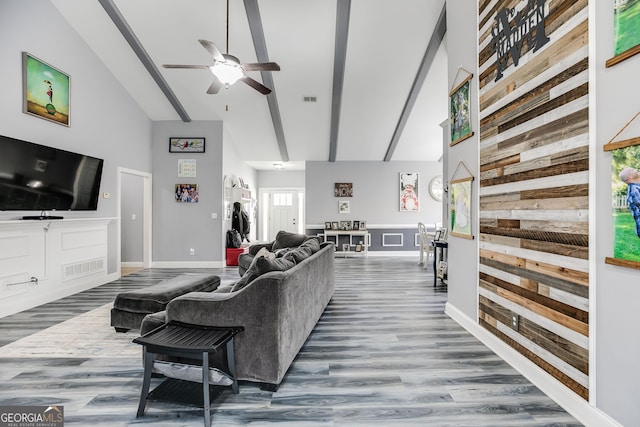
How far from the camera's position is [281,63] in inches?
215

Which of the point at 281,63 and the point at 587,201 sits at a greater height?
the point at 281,63

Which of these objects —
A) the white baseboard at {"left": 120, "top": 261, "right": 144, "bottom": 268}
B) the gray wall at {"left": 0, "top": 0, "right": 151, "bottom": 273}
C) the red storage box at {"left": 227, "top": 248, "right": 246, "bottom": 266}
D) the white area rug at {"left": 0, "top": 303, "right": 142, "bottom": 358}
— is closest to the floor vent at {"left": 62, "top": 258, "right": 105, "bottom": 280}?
the gray wall at {"left": 0, "top": 0, "right": 151, "bottom": 273}

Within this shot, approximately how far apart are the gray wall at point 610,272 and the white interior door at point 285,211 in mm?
9903

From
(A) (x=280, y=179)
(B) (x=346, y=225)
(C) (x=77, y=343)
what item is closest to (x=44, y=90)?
(C) (x=77, y=343)

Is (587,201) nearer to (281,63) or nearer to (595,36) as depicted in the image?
(595,36)

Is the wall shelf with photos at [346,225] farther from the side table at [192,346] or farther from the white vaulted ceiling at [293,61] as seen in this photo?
the side table at [192,346]

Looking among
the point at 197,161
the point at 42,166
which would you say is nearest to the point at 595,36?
the point at 42,166

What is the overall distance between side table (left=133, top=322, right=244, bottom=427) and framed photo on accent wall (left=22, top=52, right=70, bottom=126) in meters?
3.99

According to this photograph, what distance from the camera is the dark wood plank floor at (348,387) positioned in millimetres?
1898

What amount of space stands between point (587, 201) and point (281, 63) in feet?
16.4

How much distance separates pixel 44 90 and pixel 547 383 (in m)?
6.38

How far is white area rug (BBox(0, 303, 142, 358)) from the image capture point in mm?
2727

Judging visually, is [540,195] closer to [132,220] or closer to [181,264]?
[181,264]

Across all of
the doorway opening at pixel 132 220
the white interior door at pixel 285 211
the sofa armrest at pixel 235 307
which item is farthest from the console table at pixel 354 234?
the sofa armrest at pixel 235 307
